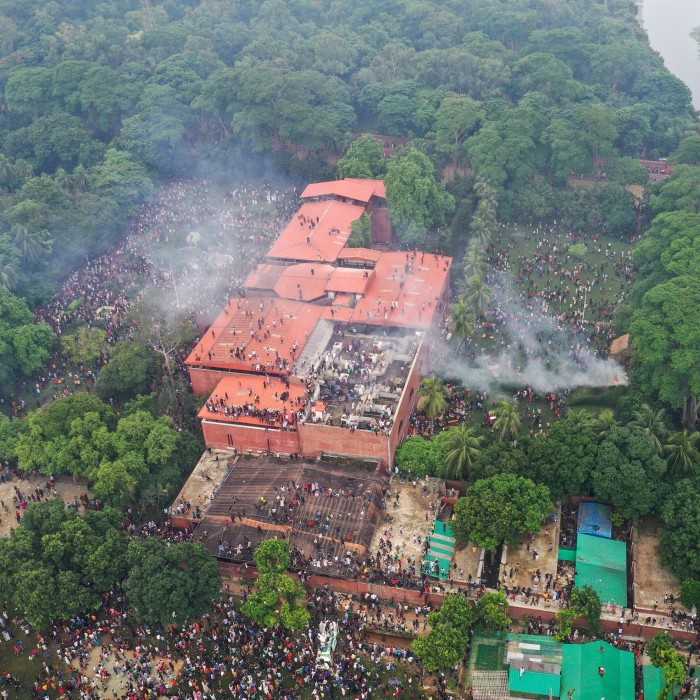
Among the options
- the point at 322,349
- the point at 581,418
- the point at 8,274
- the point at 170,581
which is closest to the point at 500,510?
the point at 581,418

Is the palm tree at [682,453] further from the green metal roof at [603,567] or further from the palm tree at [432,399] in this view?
the palm tree at [432,399]

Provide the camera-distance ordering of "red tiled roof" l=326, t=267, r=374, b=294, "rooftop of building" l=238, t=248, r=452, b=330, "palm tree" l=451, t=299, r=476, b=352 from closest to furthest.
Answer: "palm tree" l=451, t=299, r=476, b=352 < "rooftop of building" l=238, t=248, r=452, b=330 < "red tiled roof" l=326, t=267, r=374, b=294

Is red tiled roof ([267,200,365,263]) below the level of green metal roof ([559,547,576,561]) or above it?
above

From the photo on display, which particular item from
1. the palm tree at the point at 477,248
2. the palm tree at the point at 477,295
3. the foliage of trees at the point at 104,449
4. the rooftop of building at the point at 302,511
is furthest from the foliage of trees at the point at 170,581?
the palm tree at the point at 477,248

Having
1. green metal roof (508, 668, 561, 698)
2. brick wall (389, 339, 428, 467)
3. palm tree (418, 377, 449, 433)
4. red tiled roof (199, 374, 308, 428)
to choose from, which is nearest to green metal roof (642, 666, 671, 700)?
green metal roof (508, 668, 561, 698)

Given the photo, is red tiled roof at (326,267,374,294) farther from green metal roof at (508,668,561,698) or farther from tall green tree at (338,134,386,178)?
green metal roof at (508,668,561,698)

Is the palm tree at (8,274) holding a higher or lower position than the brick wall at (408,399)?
lower
